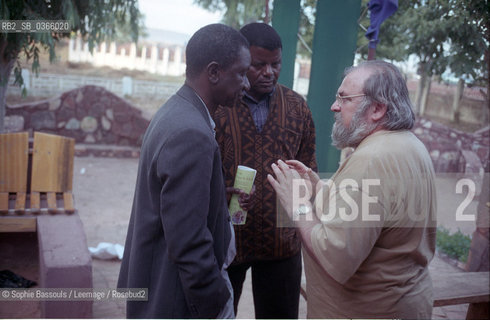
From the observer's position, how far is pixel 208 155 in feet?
4.88

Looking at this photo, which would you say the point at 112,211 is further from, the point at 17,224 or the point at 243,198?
the point at 243,198

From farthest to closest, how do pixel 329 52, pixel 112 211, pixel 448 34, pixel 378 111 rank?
pixel 112 211
pixel 448 34
pixel 329 52
pixel 378 111

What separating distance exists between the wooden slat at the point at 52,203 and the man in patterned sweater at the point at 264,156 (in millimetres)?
2209

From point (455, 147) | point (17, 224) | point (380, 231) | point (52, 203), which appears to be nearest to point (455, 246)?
point (52, 203)

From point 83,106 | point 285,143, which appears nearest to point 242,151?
point 285,143

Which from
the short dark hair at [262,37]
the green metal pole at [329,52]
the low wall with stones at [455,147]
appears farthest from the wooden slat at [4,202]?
the low wall with stones at [455,147]

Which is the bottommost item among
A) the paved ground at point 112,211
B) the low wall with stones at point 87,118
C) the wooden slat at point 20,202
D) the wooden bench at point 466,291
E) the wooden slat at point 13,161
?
the paved ground at point 112,211

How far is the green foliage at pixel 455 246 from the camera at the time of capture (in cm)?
596

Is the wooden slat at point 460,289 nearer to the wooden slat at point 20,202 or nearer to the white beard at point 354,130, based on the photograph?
the white beard at point 354,130

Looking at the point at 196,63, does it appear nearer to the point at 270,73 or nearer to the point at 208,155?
the point at 208,155

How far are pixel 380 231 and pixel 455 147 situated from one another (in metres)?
11.0

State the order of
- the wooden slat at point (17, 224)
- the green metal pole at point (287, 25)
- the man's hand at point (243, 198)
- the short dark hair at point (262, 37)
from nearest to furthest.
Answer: the man's hand at point (243, 198) < the short dark hair at point (262, 37) < the wooden slat at point (17, 224) < the green metal pole at point (287, 25)

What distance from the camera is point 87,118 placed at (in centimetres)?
1101

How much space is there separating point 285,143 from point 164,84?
47.9ft
